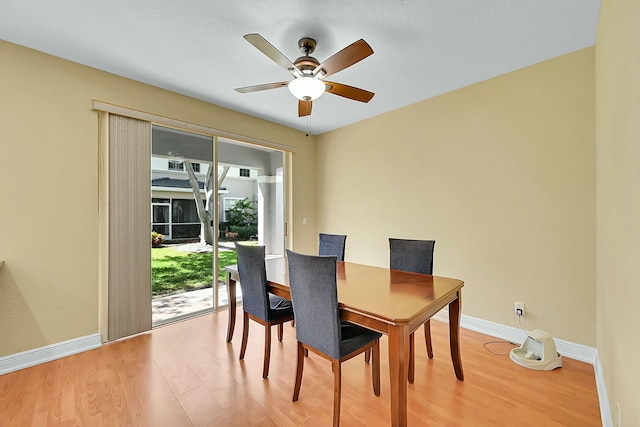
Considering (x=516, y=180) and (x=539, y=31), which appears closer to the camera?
(x=539, y=31)

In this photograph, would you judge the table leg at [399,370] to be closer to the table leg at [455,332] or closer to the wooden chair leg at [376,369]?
the wooden chair leg at [376,369]

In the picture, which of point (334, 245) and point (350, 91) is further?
point (334, 245)

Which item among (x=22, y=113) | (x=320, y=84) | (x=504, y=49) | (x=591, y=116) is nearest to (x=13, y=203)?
(x=22, y=113)

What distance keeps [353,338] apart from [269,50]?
1.87 m

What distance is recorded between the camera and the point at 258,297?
2.15 metres

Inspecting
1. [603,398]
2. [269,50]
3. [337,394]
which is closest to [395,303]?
[337,394]

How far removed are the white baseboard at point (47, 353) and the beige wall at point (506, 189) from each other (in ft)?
10.6

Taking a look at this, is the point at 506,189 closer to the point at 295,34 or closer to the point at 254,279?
the point at 295,34

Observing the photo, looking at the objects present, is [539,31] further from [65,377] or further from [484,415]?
[65,377]

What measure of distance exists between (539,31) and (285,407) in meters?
3.22

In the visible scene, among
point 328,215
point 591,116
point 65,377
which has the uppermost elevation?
point 591,116

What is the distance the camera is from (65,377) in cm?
208

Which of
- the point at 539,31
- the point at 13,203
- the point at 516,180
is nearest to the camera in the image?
the point at 539,31

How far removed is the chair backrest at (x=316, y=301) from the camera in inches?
61.4
